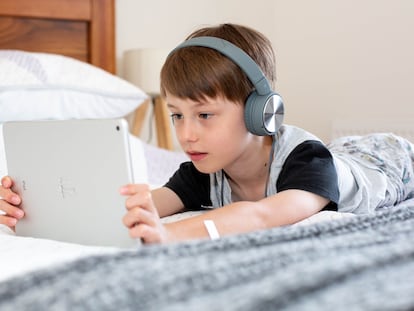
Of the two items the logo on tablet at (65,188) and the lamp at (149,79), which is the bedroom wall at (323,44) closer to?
the lamp at (149,79)

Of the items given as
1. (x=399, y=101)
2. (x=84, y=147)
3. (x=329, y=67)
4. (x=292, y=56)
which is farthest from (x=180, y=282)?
(x=292, y=56)

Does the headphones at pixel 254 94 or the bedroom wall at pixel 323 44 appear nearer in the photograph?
Result: the headphones at pixel 254 94

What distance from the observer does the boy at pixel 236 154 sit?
3.09 ft

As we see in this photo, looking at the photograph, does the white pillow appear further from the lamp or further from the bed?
the bed

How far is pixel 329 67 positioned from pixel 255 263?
227 centimetres

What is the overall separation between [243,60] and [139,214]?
1.28ft

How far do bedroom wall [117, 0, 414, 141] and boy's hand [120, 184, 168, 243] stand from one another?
1.79 metres

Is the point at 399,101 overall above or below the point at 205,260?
below

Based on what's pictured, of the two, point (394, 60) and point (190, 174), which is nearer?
point (190, 174)

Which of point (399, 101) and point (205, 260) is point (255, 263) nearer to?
point (205, 260)

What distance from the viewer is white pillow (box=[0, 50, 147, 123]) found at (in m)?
1.90

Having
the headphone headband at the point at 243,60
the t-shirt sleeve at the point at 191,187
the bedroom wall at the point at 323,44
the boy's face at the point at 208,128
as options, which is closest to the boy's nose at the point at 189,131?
the boy's face at the point at 208,128

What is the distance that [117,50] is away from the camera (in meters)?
2.75

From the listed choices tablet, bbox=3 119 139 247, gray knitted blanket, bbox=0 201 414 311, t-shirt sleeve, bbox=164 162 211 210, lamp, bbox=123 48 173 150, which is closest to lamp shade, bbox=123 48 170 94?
lamp, bbox=123 48 173 150
